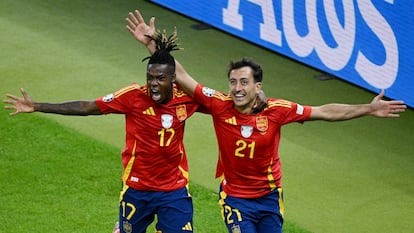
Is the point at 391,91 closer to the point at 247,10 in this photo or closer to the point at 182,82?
the point at 247,10

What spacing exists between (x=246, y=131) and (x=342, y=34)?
6065 millimetres

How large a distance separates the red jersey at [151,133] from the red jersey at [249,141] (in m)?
0.31

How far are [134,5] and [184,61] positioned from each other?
323 cm

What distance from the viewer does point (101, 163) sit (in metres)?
12.8

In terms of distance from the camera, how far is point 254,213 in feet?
30.9

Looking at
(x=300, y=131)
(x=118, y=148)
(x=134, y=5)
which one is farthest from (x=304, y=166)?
(x=134, y=5)

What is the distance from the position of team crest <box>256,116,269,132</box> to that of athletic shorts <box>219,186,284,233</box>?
0.60 m

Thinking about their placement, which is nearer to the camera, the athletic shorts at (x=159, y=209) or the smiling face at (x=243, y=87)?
the smiling face at (x=243, y=87)

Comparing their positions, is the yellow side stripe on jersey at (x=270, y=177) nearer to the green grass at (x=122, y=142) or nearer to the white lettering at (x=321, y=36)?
the green grass at (x=122, y=142)

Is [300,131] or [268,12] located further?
[268,12]

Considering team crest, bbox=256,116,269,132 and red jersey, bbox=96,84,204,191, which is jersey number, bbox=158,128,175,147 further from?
team crest, bbox=256,116,269,132

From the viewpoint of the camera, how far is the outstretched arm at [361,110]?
924cm

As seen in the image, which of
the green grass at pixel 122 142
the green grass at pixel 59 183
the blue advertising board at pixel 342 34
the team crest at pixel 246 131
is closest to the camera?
the team crest at pixel 246 131

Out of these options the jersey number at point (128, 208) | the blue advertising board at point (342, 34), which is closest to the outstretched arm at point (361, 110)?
the jersey number at point (128, 208)
